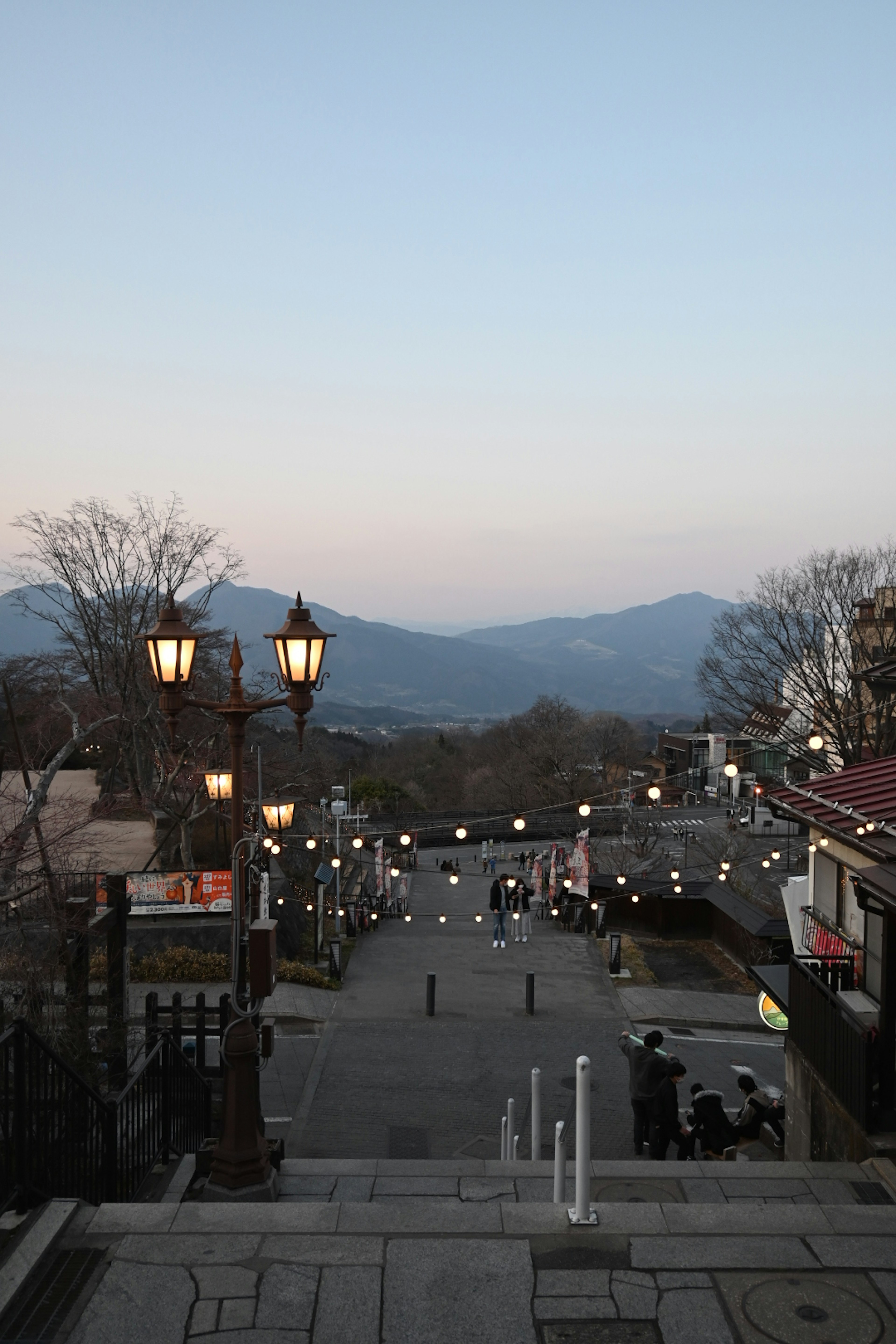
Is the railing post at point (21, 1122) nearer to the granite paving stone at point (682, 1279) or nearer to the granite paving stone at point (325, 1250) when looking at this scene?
the granite paving stone at point (325, 1250)

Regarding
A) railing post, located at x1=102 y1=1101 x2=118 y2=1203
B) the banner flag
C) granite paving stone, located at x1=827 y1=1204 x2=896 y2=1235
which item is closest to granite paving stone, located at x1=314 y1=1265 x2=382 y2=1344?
railing post, located at x1=102 y1=1101 x2=118 y2=1203

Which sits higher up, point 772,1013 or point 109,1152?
point 109,1152

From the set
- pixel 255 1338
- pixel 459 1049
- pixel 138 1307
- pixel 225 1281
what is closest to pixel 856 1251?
pixel 255 1338

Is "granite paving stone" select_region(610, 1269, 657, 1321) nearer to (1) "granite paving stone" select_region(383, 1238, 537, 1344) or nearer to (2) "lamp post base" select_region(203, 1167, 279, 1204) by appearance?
(1) "granite paving stone" select_region(383, 1238, 537, 1344)

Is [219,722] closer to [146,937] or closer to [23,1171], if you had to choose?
[146,937]

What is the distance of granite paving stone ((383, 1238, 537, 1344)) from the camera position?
485 centimetres

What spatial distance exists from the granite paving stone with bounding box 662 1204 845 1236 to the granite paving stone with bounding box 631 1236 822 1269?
14 cm

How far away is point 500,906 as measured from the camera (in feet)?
79.5

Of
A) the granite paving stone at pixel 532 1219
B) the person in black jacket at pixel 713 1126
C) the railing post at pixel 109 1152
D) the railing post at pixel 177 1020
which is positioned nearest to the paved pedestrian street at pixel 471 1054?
the person in black jacket at pixel 713 1126

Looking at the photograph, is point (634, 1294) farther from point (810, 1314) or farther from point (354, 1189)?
point (354, 1189)

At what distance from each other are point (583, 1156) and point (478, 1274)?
98 cm

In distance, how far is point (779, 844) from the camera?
45656 millimetres

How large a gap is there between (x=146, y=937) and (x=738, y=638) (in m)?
19.7

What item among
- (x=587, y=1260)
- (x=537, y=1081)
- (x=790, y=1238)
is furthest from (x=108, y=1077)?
(x=790, y=1238)
